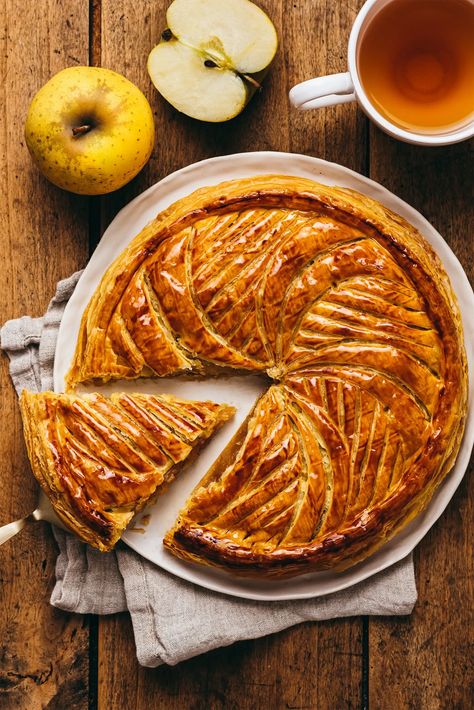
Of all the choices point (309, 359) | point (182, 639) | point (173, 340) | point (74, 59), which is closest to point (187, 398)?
point (173, 340)

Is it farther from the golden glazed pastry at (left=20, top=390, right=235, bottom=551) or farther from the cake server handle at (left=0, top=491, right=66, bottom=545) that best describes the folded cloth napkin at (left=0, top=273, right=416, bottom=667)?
the golden glazed pastry at (left=20, top=390, right=235, bottom=551)

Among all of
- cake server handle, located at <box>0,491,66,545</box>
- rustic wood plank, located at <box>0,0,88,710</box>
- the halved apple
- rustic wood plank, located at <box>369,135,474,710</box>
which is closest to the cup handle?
the halved apple

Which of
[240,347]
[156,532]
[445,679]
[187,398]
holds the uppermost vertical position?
[240,347]

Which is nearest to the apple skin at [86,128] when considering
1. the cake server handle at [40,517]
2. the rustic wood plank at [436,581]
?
the rustic wood plank at [436,581]

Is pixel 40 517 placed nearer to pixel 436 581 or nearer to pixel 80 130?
pixel 80 130

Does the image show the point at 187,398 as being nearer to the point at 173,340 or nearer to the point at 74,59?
the point at 173,340

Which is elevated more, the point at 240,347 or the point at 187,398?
the point at 240,347
